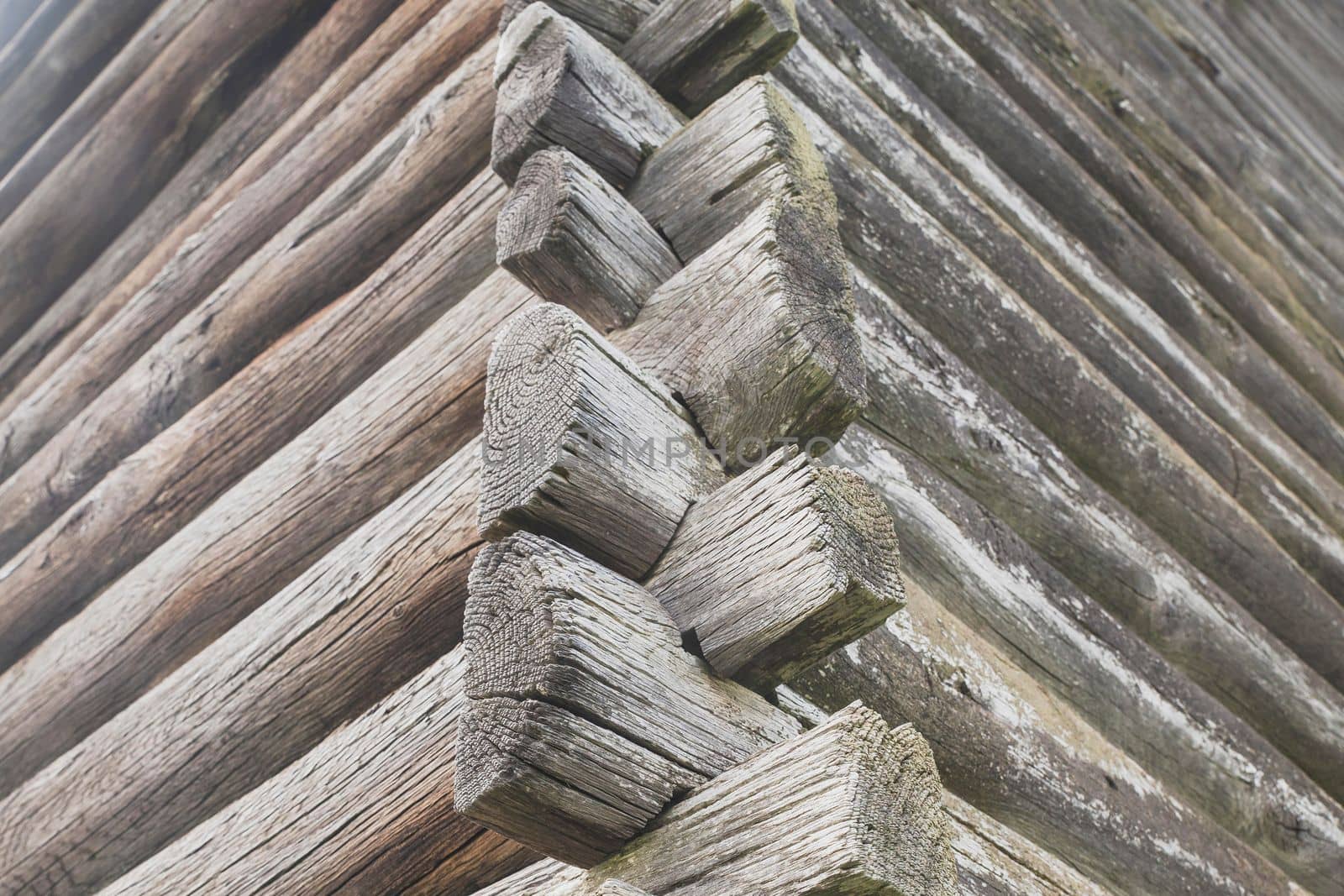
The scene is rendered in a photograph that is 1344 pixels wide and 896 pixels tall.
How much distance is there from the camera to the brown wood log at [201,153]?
10.6 ft

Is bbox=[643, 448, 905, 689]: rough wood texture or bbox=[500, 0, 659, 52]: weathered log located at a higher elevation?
bbox=[500, 0, 659, 52]: weathered log

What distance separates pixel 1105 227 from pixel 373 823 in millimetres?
2827

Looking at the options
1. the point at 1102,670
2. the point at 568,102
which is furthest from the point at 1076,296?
the point at 568,102

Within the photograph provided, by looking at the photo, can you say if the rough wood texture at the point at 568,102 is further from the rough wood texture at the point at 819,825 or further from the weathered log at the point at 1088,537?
→ the rough wood texture at the point at 819,825

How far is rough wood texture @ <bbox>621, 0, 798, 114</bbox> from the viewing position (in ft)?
6.57

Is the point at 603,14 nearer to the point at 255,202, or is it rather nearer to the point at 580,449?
the point at 580,449

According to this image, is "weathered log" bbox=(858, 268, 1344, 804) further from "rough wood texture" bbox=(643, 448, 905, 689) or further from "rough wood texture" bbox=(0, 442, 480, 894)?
"rough wood texture" bbox=(0, 442, 480, 894)

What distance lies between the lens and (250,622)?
7.26 ft

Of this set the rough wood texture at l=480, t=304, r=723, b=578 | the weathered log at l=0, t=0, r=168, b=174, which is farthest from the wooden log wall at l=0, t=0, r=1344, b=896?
the weathered log at l=0, t=0, r=168, b=174

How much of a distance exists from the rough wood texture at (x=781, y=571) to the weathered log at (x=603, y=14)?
3.49 feet

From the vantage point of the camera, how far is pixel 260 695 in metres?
2.09

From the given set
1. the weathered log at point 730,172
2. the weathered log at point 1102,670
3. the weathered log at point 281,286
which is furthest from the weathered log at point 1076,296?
the weathered log at point 281,286

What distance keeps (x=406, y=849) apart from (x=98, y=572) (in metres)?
1.57

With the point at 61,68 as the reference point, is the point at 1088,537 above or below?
below
